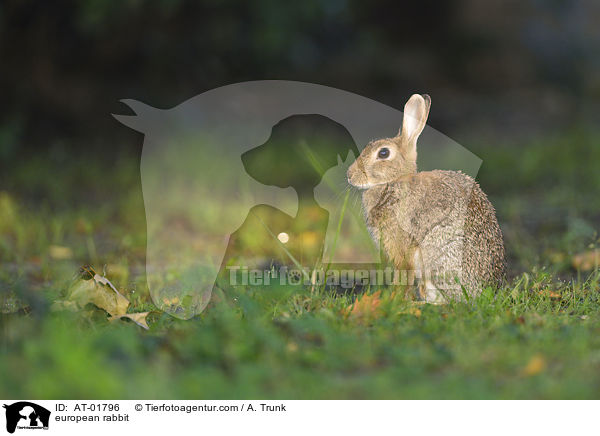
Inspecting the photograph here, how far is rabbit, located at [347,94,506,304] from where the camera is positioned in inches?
158

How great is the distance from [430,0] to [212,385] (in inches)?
384

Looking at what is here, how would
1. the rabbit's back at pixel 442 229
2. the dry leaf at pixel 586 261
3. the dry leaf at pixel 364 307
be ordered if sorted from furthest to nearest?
the dry leaf at pixel 586 261
the rabbit's back at pixel 442 229
the dry leaf at pixel 364 307

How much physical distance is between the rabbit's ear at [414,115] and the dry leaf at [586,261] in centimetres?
153

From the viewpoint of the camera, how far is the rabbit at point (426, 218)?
4020 mm

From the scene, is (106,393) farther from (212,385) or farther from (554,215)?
(554,215)

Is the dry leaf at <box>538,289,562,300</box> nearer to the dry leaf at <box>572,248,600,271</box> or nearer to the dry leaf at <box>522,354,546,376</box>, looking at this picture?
the dry leaf at <box>572,248,600,271</box>

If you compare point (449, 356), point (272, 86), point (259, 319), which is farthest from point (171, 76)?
point (449, 356)

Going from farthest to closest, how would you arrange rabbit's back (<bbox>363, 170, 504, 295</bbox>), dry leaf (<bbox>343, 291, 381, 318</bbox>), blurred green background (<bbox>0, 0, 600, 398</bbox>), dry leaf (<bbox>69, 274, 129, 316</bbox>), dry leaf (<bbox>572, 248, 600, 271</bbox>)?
dry leaf (<bbox>572, 248, 600, 271</bbox>), rabbit's back (<bbox>363, 170, 504, 295</bbox>), dry leaf (<bbox>69, 274, 129, 316</bbox>), dry leaf (<bbox>343, 291, 381, 318</bbox>), blurred green background (<bbox>0, 0, 600, 398</bbox>)

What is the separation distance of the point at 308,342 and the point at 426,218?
3.93 ft

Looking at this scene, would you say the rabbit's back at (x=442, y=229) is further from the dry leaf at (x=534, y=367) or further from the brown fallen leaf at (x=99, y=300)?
the brown fallen leaf at (x=99, y=300)

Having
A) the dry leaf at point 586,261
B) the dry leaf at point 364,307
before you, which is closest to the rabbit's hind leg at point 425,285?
the dry leaf at point 364,307

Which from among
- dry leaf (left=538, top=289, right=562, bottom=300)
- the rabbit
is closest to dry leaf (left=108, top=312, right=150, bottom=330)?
the rabbit
